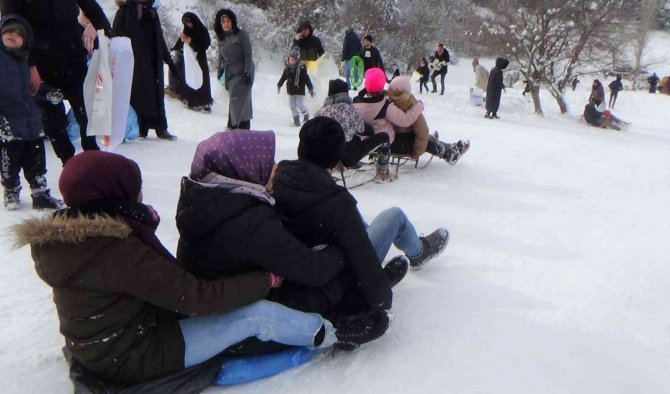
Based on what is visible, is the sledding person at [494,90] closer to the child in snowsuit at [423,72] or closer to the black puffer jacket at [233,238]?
the child in snowsuit at [423,72]

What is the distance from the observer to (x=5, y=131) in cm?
381

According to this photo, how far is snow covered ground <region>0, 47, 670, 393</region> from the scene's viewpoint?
2.43 metres

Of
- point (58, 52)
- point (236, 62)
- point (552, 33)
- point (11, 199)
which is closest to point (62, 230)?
point (11, 199)

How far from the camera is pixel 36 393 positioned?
7.50 feet

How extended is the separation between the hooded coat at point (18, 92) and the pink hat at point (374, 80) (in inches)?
114

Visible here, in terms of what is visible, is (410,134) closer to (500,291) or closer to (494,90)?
(500,291)

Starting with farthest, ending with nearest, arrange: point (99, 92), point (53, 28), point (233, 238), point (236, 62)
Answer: point (236, 62), point (99, 92), point (53, 28), point (233, 238)

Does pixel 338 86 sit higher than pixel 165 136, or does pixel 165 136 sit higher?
pixel 338 86

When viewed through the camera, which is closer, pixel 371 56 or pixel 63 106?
pixel 63 106

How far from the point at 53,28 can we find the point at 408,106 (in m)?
3.30

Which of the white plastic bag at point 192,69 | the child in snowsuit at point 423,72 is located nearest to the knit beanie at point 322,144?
the white plastic bag at point 192,69

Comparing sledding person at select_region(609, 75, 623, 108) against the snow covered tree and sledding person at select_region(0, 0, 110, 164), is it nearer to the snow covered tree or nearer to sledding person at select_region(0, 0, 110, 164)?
the snow covered tree

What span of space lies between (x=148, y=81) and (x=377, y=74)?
2.76 meters

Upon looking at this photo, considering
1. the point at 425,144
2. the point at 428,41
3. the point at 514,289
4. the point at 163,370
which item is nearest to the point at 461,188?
the point at 425,144
